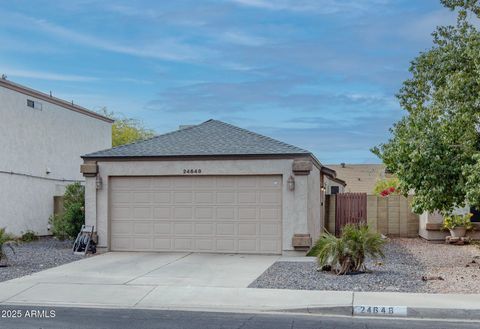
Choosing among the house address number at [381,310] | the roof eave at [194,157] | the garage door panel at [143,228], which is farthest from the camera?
the garage door panel at [143,228]

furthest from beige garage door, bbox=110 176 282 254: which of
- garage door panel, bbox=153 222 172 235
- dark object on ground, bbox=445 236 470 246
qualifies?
dark object on ground, bbox=445 236 470 246

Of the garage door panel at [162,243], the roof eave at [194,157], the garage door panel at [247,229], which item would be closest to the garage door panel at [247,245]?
the garage door panel at [247,229]

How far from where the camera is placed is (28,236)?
81.4 ft

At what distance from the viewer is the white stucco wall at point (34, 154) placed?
78.3ft

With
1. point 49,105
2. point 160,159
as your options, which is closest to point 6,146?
point 49,105

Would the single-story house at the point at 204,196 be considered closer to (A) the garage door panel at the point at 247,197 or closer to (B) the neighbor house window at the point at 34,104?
(A) the garage door panel at the point at 247,197

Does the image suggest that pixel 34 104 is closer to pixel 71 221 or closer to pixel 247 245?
pixel 71 221

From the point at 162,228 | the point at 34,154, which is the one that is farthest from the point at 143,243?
the point at 34,154

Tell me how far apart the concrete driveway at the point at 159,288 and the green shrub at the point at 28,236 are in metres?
7.85

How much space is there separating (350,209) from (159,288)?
53.7 feet

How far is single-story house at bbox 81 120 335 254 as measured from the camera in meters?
19.5

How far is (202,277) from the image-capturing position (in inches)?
576

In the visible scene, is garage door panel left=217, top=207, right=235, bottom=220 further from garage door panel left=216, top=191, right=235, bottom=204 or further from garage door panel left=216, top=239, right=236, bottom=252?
garage door panel left=216, top=239, right=236, bottom=252

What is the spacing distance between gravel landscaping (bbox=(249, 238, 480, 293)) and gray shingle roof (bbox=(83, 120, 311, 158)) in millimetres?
4042
